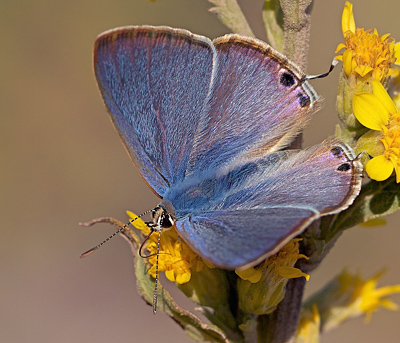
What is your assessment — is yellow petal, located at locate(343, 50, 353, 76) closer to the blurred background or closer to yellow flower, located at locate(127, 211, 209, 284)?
yellow flower, located at locate(127, 211, 209, 284)

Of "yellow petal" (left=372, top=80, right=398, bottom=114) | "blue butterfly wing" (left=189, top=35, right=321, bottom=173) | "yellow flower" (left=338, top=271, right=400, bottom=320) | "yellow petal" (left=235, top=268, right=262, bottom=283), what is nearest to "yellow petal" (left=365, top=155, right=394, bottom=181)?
"yellow petal" (left=372, top=80, right=398, bottom=114)

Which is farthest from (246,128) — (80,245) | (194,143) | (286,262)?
(80,245)

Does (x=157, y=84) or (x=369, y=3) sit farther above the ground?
(x=157, y=84)

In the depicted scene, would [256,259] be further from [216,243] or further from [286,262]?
[286,262]

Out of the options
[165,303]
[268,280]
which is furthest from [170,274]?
→ [268,280]

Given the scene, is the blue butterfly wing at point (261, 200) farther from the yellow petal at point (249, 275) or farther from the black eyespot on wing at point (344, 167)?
the yellow petal at point (249, 275)

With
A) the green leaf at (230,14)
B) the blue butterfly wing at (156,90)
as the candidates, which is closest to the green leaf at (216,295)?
the blue butterfly wing at (156,90)
